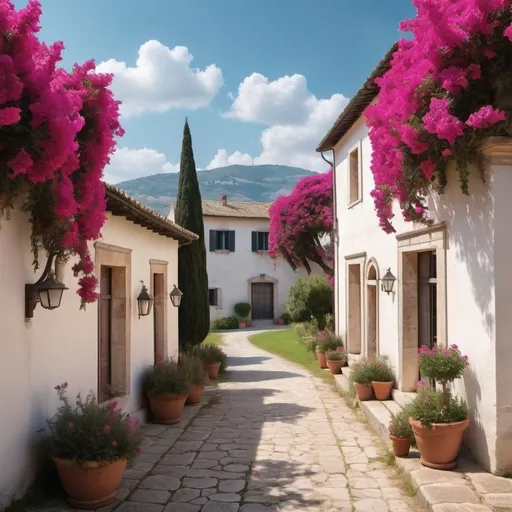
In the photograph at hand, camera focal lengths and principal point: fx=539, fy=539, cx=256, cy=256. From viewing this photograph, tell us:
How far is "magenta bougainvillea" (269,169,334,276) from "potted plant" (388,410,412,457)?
589 inches

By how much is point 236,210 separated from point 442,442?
2608cm

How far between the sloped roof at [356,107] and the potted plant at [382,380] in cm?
471

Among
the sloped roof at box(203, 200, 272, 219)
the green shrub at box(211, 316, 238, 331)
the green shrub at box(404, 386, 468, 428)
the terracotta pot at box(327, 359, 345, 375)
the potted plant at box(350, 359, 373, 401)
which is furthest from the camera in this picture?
the sloped roof at box(203, 200, 272, 219)

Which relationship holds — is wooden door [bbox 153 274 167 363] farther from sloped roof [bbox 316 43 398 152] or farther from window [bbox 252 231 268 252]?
window [bbox 252 231 268 252]

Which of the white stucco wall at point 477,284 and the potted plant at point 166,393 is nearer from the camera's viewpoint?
the white stucco wall at point 477,284

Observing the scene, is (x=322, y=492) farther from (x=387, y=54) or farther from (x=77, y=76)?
(x=387, y=54)

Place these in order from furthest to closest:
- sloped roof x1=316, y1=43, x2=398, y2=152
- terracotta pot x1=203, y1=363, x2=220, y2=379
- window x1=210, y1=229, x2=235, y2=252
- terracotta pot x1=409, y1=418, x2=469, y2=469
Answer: window x1=210, y1=229, x2=235, y2=252, terracotta pot x1=203, y1=363, x2=220, y2=379, sloped roof x1=316, y1=43, x2=398, y2=152, terracotta pot x1=409, y1=418, x2=469, y2=469

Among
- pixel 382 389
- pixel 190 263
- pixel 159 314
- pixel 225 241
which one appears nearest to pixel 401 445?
pixel 382 389

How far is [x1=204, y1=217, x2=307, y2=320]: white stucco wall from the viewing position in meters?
29.9

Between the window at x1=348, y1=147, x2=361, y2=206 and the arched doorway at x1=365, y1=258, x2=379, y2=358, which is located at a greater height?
the window at x1=348, y1=147, x2=361, y2=206

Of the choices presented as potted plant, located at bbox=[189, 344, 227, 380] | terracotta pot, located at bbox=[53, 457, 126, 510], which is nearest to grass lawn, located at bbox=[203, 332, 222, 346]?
potted plant, located at bbox=[189, 344, 227, 380]

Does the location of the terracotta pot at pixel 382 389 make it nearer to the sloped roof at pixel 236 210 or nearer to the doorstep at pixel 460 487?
the doorstep at pixel 460 487

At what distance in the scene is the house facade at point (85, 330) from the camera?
4684 millimetres

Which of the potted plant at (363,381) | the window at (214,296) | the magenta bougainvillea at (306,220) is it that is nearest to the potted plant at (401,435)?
the potted plant at (363,381)
